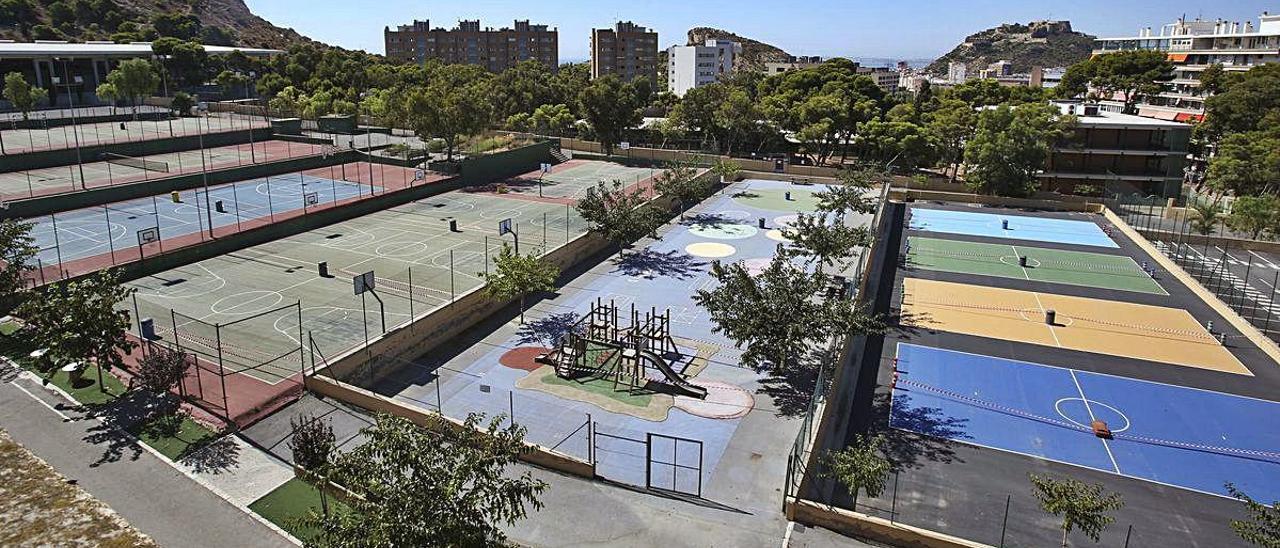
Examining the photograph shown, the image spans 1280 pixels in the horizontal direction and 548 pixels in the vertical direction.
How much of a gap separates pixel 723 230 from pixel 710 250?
17.0ft

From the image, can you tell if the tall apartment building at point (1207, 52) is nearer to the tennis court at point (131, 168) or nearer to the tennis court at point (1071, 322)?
the tennis court at point (1071, 322)

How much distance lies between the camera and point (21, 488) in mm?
17469

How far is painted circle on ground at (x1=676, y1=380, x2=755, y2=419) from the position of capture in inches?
922

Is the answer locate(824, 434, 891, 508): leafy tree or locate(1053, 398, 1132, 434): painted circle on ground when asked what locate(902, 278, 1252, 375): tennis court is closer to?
locate(1053, 398, 1132, 434): painted circle on ground

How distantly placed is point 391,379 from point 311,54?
9234 centimetres

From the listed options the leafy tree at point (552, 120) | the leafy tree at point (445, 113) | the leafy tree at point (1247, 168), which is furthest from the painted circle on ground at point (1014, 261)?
the leafy tree at point (552, 120)

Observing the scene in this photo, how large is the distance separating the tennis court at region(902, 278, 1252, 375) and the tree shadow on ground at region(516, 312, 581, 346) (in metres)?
15.2

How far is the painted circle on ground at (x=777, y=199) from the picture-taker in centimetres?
5453

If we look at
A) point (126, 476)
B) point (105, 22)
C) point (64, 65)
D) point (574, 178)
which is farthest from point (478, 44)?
point (126, 476)

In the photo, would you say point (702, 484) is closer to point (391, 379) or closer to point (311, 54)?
point (391, 379)

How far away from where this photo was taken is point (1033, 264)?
1694 inches

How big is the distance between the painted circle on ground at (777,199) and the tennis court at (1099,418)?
26.0 m

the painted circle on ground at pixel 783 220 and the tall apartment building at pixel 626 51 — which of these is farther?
the tall apartment building at pixel 626 51

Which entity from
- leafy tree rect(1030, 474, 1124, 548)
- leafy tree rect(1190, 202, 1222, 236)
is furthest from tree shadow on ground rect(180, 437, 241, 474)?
leafy tree rect(1190, 202, 1222, 236)
